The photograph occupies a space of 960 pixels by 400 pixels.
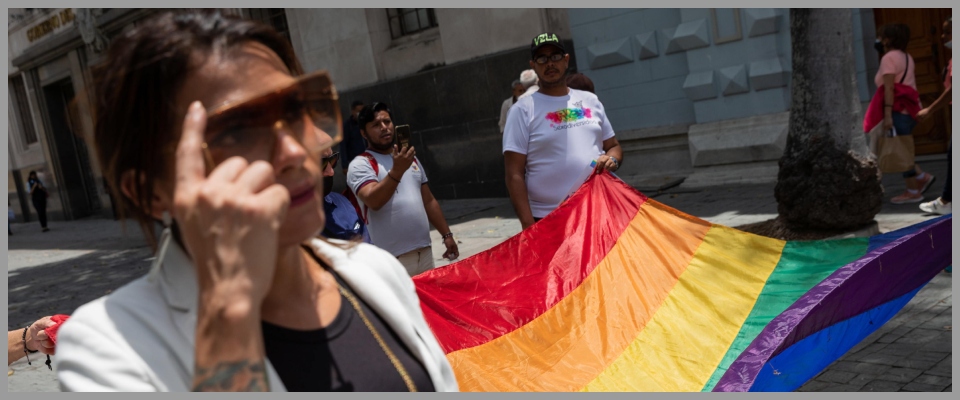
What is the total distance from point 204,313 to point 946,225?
13.6 ft

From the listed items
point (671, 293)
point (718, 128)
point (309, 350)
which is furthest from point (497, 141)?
point (309, 350)

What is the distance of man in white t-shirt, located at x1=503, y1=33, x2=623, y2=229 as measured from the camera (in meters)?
5.28

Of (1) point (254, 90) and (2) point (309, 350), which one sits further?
(2) point (309, 350)

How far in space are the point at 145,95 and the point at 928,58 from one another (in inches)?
427

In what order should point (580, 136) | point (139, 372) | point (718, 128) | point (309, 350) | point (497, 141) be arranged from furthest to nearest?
point (497, 141), point (718, 128), point (580, 136), point (309, 350), point (139, 372)

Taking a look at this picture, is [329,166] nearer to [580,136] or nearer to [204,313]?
[580,136]

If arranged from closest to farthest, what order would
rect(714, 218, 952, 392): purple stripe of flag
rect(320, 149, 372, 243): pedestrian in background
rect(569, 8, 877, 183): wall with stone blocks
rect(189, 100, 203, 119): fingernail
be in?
1. rect(189, 100, 203, 119): fingernail
2. rect(714, 218, 952, 392): purple stripe of flag
3. rect(320, 149, 372, 243): pedestrian in background
4. rect(569, 8, 877, 183): wall with stone blocks

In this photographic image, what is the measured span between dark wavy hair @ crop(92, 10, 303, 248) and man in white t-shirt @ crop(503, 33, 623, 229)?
389cm

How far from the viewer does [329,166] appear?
4.78 m

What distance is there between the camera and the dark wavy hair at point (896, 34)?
8.27 meters

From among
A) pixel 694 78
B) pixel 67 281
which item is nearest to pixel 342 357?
pixel 694 78

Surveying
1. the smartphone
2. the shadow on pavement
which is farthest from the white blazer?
the shadow on pavement

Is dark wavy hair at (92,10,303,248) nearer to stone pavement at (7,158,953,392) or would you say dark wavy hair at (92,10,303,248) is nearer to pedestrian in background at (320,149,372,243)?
stone pavement at (7,158,953,392)

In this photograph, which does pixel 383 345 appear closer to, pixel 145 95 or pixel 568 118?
pixel 145 95
